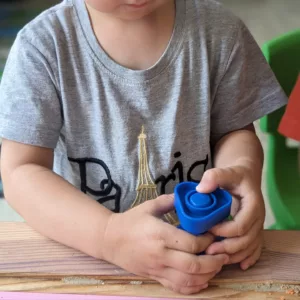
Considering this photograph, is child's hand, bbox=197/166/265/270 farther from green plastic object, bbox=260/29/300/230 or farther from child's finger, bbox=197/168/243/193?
green plastic object, bbox=260/29/300/230

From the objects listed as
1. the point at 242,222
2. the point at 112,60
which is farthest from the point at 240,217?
the point at 112,60

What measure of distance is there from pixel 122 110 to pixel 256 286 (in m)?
0.27

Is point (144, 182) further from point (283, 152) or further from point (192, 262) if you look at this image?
point (283, 152)

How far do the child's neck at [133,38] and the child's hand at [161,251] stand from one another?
21 cm

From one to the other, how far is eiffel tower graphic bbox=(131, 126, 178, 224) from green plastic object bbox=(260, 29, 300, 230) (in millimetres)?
297

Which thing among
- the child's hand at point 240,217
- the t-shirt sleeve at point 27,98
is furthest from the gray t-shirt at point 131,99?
the child's hand at point 240,217

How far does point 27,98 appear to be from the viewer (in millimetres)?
576

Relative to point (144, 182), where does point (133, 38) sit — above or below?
above

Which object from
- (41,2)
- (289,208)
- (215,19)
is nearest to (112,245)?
(215,19)

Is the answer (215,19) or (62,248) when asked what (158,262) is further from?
(215,19)

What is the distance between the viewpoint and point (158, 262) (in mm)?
475

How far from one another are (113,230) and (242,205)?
0.14 metres

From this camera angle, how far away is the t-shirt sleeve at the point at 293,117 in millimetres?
831

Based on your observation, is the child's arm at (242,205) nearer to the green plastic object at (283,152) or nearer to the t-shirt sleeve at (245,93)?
the t-shirt sleeve at (245,93)
